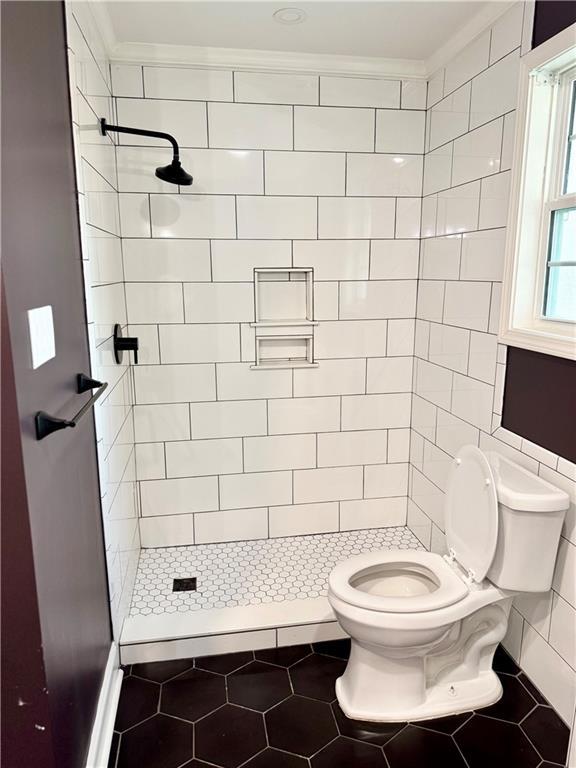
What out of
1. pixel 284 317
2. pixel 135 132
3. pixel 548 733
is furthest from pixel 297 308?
pixel 548 733

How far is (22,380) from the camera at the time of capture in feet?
3.23

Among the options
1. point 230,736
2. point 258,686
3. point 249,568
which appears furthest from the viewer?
point 249,568

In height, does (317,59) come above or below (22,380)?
above

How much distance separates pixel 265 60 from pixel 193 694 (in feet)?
7.89

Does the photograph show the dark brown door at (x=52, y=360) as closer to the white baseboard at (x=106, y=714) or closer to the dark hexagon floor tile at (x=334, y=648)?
the white baseboard at (x=106, y=714)

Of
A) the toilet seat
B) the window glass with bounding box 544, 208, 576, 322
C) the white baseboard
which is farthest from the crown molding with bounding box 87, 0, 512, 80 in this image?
the white baseboard

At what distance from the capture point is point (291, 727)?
1.64 m

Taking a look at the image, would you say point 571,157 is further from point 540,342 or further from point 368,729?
point 368,729

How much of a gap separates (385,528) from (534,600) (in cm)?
100

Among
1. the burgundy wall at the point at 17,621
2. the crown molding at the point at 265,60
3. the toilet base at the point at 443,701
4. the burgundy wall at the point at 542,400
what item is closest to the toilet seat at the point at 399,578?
the toilet base at the point at 443,701

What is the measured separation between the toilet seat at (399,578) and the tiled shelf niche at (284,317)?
0.97 metres

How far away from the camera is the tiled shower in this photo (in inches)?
77.7

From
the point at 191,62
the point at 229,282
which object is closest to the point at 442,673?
the point at 229,282

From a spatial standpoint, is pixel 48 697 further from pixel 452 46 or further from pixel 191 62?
pixel 452 46
